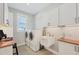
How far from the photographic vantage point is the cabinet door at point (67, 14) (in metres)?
2.87

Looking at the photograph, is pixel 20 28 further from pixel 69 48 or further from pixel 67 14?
pixel 69 48

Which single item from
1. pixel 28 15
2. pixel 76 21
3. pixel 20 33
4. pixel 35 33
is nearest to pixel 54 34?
pixel 35 33

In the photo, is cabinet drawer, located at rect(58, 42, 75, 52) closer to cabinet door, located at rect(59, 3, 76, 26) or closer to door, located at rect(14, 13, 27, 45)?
cabinet door, located at rect(59, 3, 76, 26)

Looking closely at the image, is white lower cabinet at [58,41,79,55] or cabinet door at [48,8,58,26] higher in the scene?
cabinet door at [48,8,58,26]

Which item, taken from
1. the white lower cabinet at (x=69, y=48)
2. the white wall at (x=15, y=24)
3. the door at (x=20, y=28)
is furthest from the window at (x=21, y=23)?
the white lower cabinet at (x=69, y=48)

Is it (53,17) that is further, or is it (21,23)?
(21,23)

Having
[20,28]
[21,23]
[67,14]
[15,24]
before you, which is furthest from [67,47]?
[21,23]

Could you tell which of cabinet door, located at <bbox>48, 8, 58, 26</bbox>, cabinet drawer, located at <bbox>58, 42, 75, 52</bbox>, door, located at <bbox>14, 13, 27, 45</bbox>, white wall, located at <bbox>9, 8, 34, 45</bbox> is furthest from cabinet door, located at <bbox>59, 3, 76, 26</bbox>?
door, located at <bbox>14, 13, 27, 45</bbox>

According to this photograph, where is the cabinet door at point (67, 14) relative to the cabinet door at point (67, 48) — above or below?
above

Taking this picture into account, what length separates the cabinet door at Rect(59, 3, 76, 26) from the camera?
9.42 feet

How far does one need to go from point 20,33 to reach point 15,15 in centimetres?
114

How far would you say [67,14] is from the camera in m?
3.14

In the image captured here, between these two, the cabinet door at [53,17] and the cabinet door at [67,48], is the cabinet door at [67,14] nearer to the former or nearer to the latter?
the cabinet door at [53,17]

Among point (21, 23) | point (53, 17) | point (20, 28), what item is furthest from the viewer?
point (21, 23)
